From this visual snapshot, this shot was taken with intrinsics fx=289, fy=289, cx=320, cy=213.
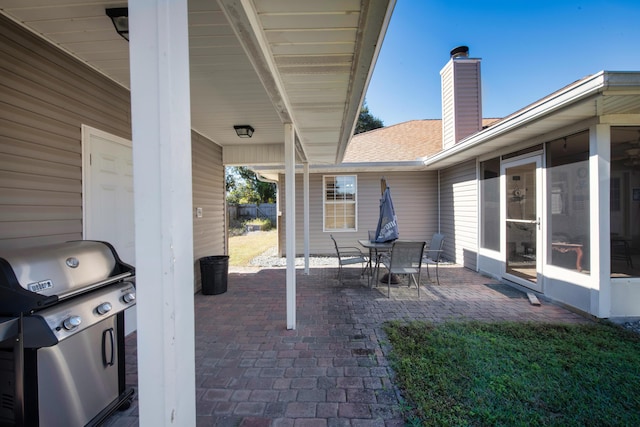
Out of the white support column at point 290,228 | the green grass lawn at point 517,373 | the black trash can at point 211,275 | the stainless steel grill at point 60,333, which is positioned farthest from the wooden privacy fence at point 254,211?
the stainless steel grill at point 60,333

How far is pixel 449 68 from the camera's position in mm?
8180

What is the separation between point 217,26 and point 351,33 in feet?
3.21

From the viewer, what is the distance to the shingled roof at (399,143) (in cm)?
825

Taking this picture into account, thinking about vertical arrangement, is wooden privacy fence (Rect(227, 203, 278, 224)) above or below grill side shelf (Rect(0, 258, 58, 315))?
above

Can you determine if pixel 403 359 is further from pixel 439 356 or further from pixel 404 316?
pixel 404 316

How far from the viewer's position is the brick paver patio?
2094 millimetres

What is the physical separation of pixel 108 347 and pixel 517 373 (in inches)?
126

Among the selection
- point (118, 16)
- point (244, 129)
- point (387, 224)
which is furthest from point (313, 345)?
point (244, 129)

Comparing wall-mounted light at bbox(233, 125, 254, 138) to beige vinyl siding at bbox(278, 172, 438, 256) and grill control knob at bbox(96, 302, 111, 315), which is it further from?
beige vinyl siding at bbox(278, 172, 438, 256)

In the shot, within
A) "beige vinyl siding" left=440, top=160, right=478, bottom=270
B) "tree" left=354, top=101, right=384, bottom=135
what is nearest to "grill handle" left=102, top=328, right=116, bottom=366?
"beige vinyl siding" left=440, top=160, right=478, bottom=270

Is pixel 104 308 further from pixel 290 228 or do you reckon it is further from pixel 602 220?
pixel 602 220

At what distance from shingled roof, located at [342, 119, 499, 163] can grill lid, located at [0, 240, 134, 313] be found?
616 cm

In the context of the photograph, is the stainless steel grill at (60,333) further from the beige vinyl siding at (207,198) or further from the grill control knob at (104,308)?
the beige vinyl siding at (207,198)

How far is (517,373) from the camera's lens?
98.0 inches
